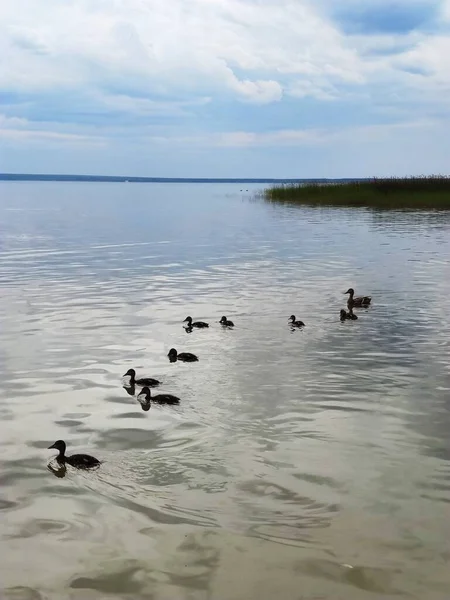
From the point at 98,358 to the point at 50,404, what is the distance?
9.94ft

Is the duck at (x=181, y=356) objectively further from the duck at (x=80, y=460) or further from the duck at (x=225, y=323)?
the duck at (x=80, y=460)

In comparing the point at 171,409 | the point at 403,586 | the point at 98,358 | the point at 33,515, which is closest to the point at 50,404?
the point at 171,409

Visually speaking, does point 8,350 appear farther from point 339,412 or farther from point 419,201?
point 419,201

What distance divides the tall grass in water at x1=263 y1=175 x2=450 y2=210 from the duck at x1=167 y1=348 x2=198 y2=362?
54.8 meters

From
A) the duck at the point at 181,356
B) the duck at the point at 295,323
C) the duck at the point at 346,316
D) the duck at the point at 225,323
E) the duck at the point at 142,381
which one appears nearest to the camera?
the duck at the point at 142,381

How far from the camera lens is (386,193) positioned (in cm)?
6775

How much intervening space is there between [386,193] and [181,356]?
187 feet

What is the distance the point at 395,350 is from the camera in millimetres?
14961

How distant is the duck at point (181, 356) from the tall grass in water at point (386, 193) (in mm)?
54809

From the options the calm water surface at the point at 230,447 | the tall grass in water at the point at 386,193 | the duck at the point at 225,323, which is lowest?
the calm water surface at the point at 230,447

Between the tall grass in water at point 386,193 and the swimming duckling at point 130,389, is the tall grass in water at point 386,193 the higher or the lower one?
the higher one

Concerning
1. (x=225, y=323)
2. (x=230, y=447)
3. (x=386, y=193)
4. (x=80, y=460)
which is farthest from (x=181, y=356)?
(x=386, y=193)

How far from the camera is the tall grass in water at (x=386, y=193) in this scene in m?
65.4

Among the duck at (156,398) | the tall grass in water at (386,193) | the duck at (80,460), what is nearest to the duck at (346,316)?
the duck at (156,398)
